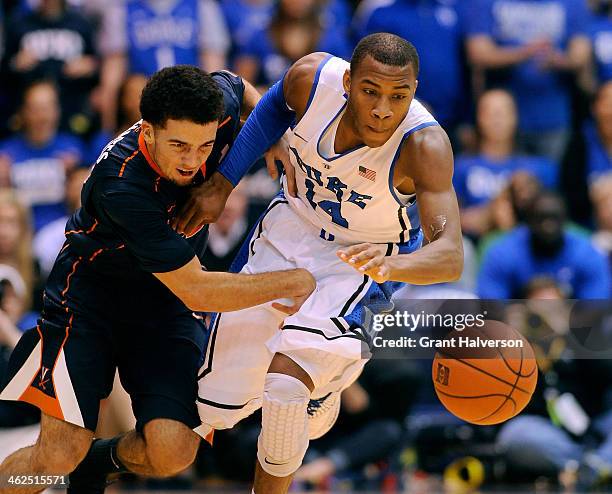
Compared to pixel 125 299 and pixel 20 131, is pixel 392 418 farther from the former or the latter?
pixel 20 131

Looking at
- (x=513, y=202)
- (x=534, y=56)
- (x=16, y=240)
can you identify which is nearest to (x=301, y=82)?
(x=16, y=240)

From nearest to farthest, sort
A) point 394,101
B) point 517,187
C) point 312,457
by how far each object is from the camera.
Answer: point 394,101, point 312,457, point 517,187

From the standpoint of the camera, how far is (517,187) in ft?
29.3

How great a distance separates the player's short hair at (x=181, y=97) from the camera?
4988 millimetres

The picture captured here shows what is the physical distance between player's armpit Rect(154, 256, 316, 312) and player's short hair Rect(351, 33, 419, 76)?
1.02 m

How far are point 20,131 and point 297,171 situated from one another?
445 cm

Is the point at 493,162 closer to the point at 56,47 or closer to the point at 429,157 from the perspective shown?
the point at 56,47

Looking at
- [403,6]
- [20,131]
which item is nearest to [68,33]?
[20,131]

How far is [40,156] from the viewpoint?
30.3 feet

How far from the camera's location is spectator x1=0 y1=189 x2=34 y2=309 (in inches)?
316

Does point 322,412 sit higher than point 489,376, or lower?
lower

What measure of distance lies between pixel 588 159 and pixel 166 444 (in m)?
5.31

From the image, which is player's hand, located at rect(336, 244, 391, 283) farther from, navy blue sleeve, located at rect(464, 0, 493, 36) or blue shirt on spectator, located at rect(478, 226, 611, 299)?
navy blue sleeve, located at rect(464, 0, 493, 36)

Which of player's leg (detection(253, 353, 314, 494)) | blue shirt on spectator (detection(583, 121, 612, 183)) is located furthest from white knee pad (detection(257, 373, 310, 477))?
blue shirt on spectator (detection(583, 121, 612, 183))
